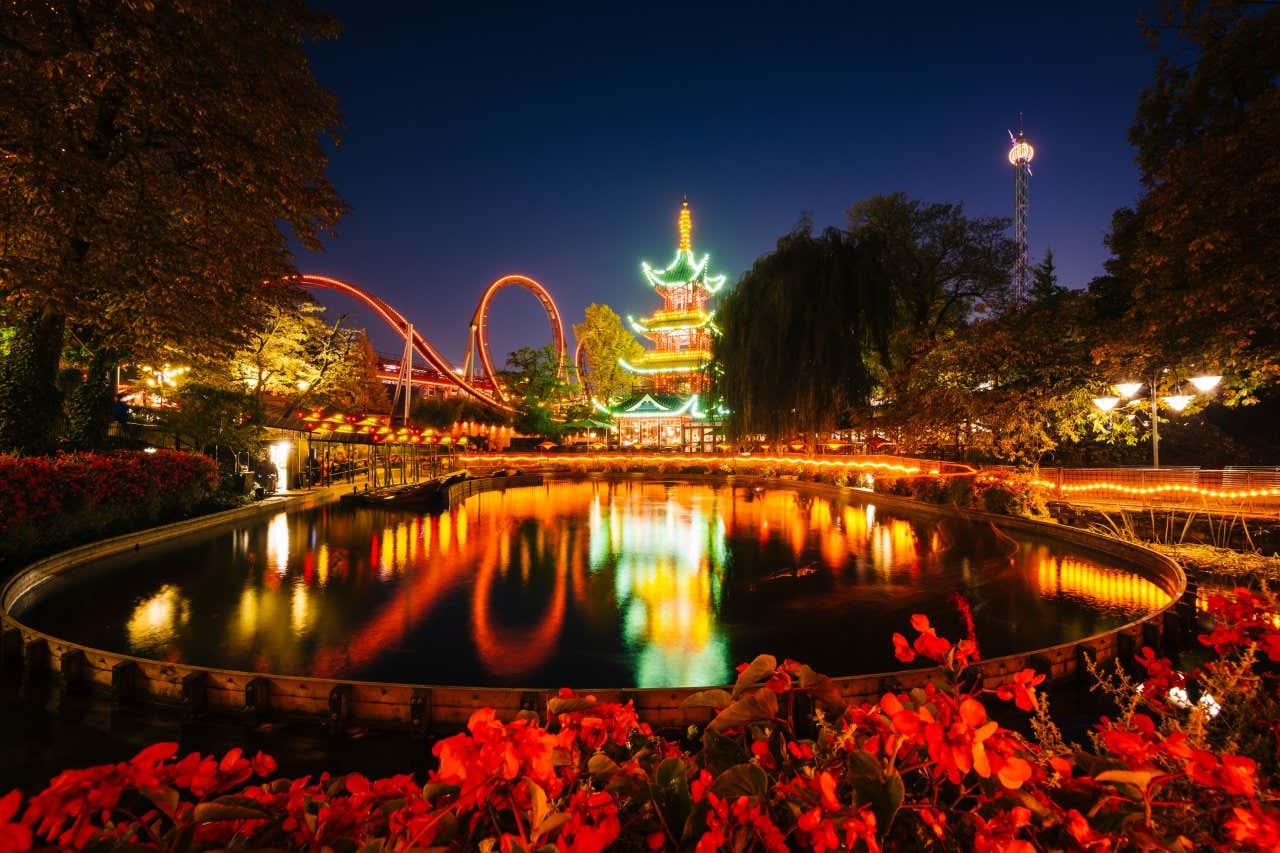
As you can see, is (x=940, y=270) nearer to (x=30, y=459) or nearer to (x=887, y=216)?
(x=887, y=216)

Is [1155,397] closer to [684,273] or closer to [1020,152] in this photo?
[684,273]

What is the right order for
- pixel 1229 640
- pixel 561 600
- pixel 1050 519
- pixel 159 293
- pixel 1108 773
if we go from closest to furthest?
pixel 1108 773 < pixel 1229 640 < pixel 561 600 < pixel 159 293 < pixel 1050 519

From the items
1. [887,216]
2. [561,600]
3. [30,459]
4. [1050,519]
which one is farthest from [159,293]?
[887,216]

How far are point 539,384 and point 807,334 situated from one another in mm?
29855

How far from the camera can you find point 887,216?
96.1 ft

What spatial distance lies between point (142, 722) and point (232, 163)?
1223 cm

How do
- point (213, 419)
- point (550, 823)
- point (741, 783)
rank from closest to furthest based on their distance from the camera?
point (550, 823), point (741, 783), point (213, 419)

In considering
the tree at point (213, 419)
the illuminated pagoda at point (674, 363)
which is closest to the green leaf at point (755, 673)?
the tree at point (213, 419)

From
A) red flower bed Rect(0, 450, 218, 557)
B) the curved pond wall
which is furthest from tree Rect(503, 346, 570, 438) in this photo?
the curved pond wall

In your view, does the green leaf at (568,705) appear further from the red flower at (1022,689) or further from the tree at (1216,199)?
the tree at (1216,199)

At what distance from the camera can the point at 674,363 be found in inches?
2223

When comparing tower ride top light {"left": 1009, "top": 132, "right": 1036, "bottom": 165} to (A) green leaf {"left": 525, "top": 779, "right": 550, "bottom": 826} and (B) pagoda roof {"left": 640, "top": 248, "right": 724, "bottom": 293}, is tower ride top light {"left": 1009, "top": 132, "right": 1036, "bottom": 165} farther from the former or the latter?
(A) green leaf {"left": 525, "top": 779, "right": 550, "bottom": 826}

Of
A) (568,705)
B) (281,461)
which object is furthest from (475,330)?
(568,705)

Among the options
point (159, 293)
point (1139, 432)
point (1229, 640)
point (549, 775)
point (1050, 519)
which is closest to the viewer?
point (549, 775)
